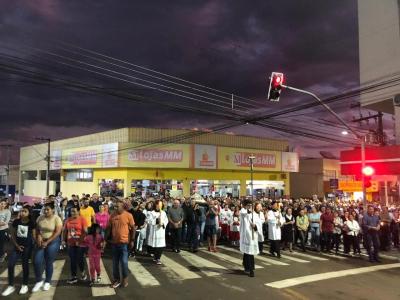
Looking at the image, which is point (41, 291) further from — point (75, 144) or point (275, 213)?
point (75, 144)

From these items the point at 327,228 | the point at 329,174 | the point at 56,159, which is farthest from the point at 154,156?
the point at 329,174

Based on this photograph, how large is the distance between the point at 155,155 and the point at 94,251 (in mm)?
25046

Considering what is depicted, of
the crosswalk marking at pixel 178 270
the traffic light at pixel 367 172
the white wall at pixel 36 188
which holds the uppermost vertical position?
the traffic light at pixel 367 172

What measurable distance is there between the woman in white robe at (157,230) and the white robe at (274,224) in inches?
144

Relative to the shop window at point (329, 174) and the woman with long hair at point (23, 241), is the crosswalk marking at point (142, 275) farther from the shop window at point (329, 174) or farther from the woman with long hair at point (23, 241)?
the shop window at point (329, 174)

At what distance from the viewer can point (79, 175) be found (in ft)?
132

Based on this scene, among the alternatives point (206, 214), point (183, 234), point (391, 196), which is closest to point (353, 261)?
point (206, 214)

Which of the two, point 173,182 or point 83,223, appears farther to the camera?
point 173,182

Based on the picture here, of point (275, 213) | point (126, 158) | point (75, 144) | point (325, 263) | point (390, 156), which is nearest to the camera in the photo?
point (325, 263)

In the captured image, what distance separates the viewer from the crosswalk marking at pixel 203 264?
382 inches

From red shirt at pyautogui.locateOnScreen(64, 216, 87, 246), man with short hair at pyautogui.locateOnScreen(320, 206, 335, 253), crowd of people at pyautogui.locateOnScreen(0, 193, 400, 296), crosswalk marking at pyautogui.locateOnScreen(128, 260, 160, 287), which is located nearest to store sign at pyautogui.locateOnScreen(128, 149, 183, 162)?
crowd of people at pyautogui.locateOnScreen(0, 193, 400, 296)

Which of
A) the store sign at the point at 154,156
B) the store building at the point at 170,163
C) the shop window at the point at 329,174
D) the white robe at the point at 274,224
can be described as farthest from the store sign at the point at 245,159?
the white robe at the point at 274,224

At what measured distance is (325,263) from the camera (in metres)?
11.5

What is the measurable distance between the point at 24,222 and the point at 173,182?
27.0m
